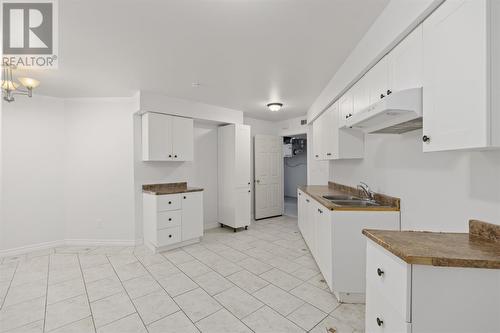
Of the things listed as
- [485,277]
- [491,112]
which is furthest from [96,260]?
[491,112]

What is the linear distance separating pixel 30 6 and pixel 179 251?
3.18m

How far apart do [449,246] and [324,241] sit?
52.0 inches

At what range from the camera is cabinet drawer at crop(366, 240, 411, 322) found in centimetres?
103

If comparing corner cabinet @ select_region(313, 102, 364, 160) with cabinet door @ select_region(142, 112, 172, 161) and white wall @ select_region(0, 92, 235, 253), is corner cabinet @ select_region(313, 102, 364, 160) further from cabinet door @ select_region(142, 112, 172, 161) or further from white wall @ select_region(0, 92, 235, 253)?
white wall @ select_region(0, 92, 235, 253)

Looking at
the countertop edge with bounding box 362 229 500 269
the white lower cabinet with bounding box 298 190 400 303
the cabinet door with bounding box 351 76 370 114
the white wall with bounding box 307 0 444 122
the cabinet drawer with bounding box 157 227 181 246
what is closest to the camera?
the countertop edge with bounding box 362 229 500 269

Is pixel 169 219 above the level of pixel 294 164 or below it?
below

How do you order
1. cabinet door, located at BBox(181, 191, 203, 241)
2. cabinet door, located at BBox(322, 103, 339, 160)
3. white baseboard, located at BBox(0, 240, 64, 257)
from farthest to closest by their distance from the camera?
1. cabinet door, located at BBox(181, 191, 203, 241)
2. white baseboard, located at BBox(0, 240, 64, 257)
3. cabinet door, located at BBox(322, 103, 339, 160)

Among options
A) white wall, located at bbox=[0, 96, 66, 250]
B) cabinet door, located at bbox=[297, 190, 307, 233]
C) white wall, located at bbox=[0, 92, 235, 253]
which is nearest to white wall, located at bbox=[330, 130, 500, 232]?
cabinet door, located at bbox=[297, 190, 307, 233]

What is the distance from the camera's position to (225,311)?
6.61ft

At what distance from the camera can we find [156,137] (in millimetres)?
3664

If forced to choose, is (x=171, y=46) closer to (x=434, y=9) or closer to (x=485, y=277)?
(x=434, y=9)

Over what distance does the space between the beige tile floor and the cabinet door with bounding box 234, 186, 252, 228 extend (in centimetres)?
102

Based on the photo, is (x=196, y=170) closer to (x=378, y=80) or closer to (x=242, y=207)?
(x=242, y=207)

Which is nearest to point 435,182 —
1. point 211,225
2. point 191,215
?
point 191,215
